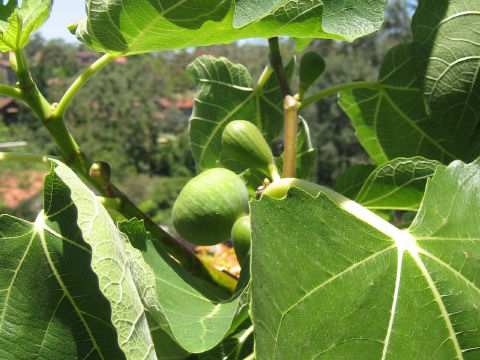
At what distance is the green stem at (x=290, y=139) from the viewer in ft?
2.57

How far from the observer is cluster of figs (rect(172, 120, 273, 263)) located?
0.78 meters

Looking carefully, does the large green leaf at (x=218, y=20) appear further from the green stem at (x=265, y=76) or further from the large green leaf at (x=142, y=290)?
the green stem at (x=265, y=76)

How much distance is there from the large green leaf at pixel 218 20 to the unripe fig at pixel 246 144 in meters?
0.17

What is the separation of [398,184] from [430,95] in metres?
0.15

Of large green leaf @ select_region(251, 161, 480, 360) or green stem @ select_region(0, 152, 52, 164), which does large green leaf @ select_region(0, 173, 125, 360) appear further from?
large green leaf @ select_region(251, 161, 480, 360)

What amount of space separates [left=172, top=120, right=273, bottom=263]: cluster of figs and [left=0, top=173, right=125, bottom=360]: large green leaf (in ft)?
0.59

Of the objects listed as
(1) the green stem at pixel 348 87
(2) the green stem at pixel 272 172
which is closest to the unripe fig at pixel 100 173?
(2) the green stem at pixel 272 172

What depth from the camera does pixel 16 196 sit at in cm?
1408

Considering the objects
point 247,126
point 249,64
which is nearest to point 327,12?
point 247,126

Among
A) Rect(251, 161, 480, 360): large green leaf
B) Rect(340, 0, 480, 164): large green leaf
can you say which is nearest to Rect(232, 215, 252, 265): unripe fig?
Rect(251, 161, 480, 360): large green leaf

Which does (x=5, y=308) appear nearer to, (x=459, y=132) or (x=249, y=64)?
(x=459, y=132)

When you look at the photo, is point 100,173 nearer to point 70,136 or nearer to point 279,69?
point 70,136

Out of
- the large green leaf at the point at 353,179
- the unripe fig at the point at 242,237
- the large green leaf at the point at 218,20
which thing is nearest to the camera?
the large green leaf at the point at 218,20

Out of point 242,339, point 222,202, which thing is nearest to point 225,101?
point 222,202
